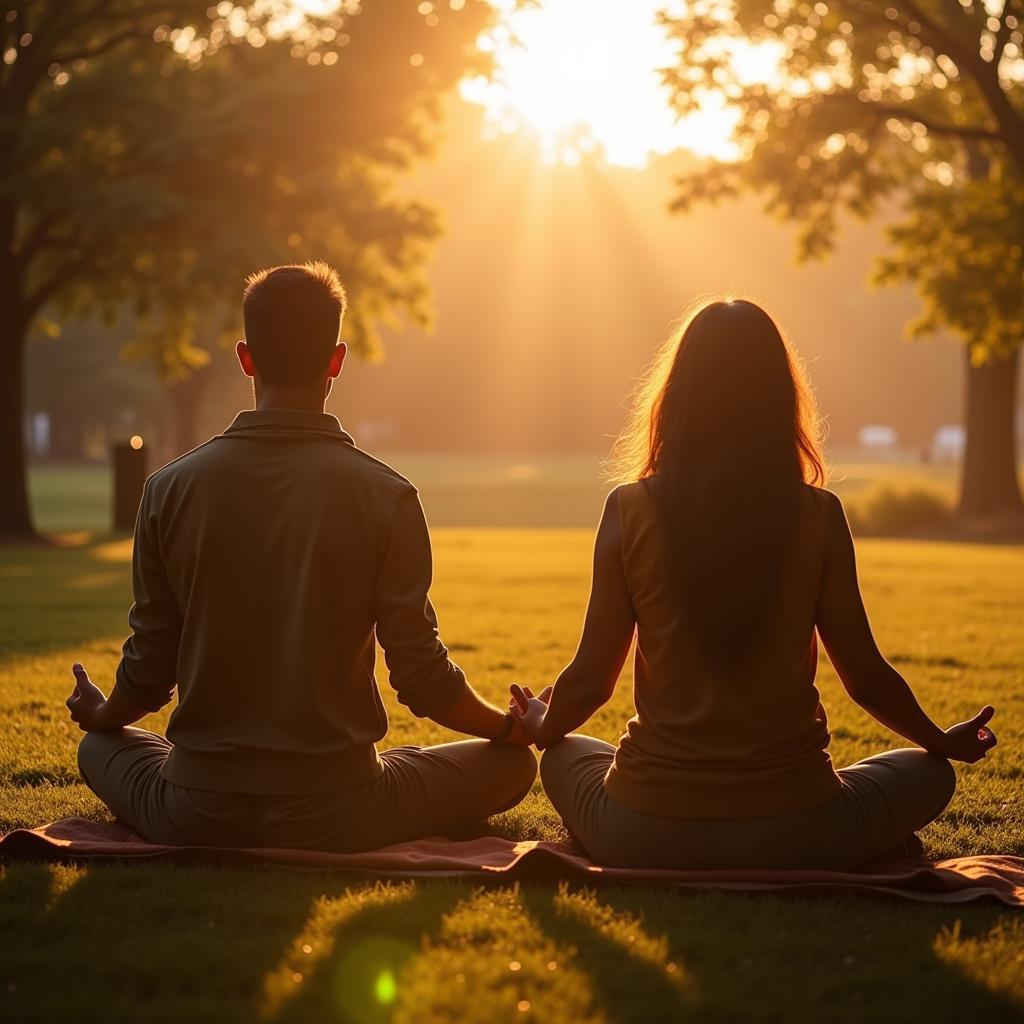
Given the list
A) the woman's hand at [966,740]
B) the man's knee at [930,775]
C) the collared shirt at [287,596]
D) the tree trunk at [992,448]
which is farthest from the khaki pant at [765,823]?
the tree trunk at [992,448]

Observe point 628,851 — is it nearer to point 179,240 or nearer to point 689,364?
point 689,364

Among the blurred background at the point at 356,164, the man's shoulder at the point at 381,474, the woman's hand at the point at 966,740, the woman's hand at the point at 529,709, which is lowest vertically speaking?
the woman's hand at the point at 966,740

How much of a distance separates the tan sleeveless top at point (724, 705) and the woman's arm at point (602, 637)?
35 millimetres

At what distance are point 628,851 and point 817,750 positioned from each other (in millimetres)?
648

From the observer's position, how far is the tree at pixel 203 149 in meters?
19.8

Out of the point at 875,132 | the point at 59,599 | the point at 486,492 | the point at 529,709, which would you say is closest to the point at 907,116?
the point at 875,132

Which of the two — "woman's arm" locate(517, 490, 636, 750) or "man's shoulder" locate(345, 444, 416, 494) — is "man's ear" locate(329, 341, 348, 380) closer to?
"man's shoulder" locate(345, 444, 416, 494)

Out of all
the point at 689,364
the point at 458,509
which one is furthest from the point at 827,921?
the point at 458,509

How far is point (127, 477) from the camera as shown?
21.9 metres

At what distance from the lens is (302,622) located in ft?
13.3

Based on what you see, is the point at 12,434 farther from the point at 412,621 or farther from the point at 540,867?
the point at 540,867

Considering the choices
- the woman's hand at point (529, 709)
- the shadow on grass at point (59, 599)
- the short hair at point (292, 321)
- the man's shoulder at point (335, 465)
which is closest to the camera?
the short hair at point (292, 321)

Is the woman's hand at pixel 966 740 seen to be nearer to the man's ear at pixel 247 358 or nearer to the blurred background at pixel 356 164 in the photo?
the man's ear at pixel 247 358

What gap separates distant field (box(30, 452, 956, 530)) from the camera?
29984 millimetres
